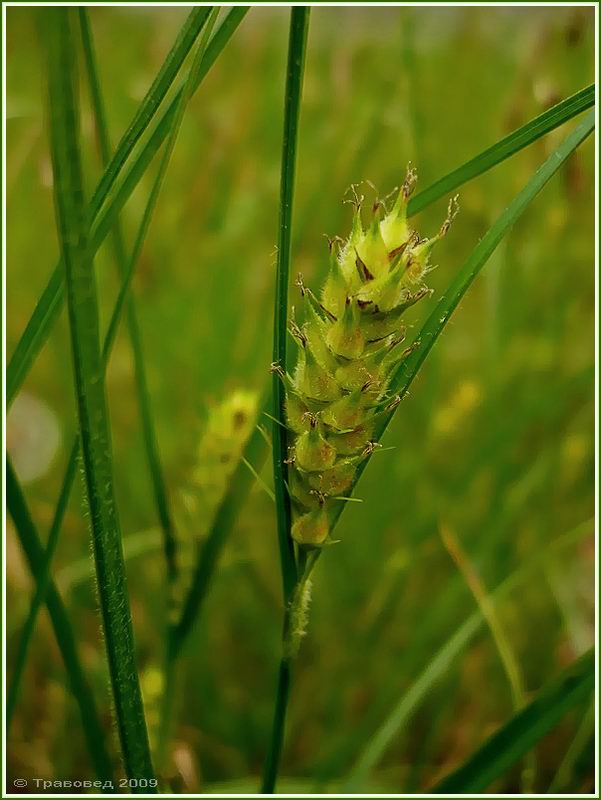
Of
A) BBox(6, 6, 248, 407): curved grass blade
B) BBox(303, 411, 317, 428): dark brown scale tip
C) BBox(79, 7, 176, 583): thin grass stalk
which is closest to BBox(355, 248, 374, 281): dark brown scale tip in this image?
BBox(303, 411, 317, 428): dark brown scale tip

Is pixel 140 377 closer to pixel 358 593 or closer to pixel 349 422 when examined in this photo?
pixel 349 422

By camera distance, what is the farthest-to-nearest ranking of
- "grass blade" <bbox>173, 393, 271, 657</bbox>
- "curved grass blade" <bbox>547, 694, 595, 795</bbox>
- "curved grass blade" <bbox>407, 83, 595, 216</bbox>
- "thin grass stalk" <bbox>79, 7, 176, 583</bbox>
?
"curved grass blade" <bbox>547, 694, 595, 795</bbox>, "grass blade" <bbox>173, 393, 271, 657</bbox>, "thin grass stalk" <bbox>79, 7, 176, 583</bbox>, "curved grass blade" <bbox>407, 83, 595, 216</bbox>

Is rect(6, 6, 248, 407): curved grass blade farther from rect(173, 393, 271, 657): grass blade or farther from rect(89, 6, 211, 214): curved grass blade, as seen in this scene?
rect(173, 393, 271, 657): grass blade

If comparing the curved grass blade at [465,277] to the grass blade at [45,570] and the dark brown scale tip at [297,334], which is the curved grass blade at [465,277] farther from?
the grass blade at [45,570]

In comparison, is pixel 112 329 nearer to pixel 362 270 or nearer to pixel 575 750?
pixel 362 270

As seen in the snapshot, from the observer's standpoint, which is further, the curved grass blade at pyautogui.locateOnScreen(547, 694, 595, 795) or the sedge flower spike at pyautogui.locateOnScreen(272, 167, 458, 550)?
the curved grass blade at pyautogui.locateOnScreen(547, 694, 595, 795)

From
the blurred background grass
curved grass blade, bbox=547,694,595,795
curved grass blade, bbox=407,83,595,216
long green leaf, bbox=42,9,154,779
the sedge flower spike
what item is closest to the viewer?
long green leaf, bbox=42,9,154,779

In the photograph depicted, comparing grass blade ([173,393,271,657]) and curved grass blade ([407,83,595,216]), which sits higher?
curved grass blade ([407,83,595,216])

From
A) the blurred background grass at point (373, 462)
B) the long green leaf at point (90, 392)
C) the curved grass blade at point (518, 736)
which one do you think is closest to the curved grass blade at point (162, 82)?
the long green leaf at point (90, 392)
